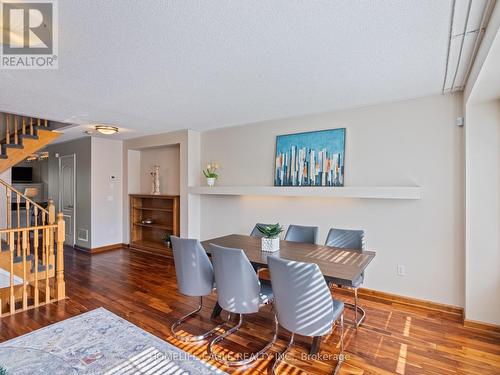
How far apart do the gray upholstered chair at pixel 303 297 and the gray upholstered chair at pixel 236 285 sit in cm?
28

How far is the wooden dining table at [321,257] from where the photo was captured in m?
2.10

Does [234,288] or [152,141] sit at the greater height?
[152,141]

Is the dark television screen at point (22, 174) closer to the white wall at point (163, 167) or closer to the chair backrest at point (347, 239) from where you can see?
the white wall at point (163, 167)

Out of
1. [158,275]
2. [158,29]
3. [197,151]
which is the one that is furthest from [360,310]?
[197,151]

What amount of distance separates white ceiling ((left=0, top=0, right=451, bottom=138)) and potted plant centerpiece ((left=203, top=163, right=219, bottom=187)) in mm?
1359

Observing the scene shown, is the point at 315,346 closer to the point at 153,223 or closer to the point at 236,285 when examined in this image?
the point at 236,285

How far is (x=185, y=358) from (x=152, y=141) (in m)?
4.38

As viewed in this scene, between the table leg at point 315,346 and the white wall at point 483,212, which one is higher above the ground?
the white wall at point 483,212

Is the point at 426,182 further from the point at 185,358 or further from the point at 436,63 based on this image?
A: the point at 185,358

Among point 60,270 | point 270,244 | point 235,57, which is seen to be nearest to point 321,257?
point 270,244

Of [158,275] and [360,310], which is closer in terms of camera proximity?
[360,310]

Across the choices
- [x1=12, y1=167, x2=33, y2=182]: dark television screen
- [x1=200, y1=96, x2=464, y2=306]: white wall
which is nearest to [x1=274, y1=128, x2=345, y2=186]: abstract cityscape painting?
[x1=200, y1=96, x2=464, y2=306]: white wall

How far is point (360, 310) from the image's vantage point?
310cm

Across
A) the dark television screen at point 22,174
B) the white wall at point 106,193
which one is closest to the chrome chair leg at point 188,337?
the white wall at point 106,193
